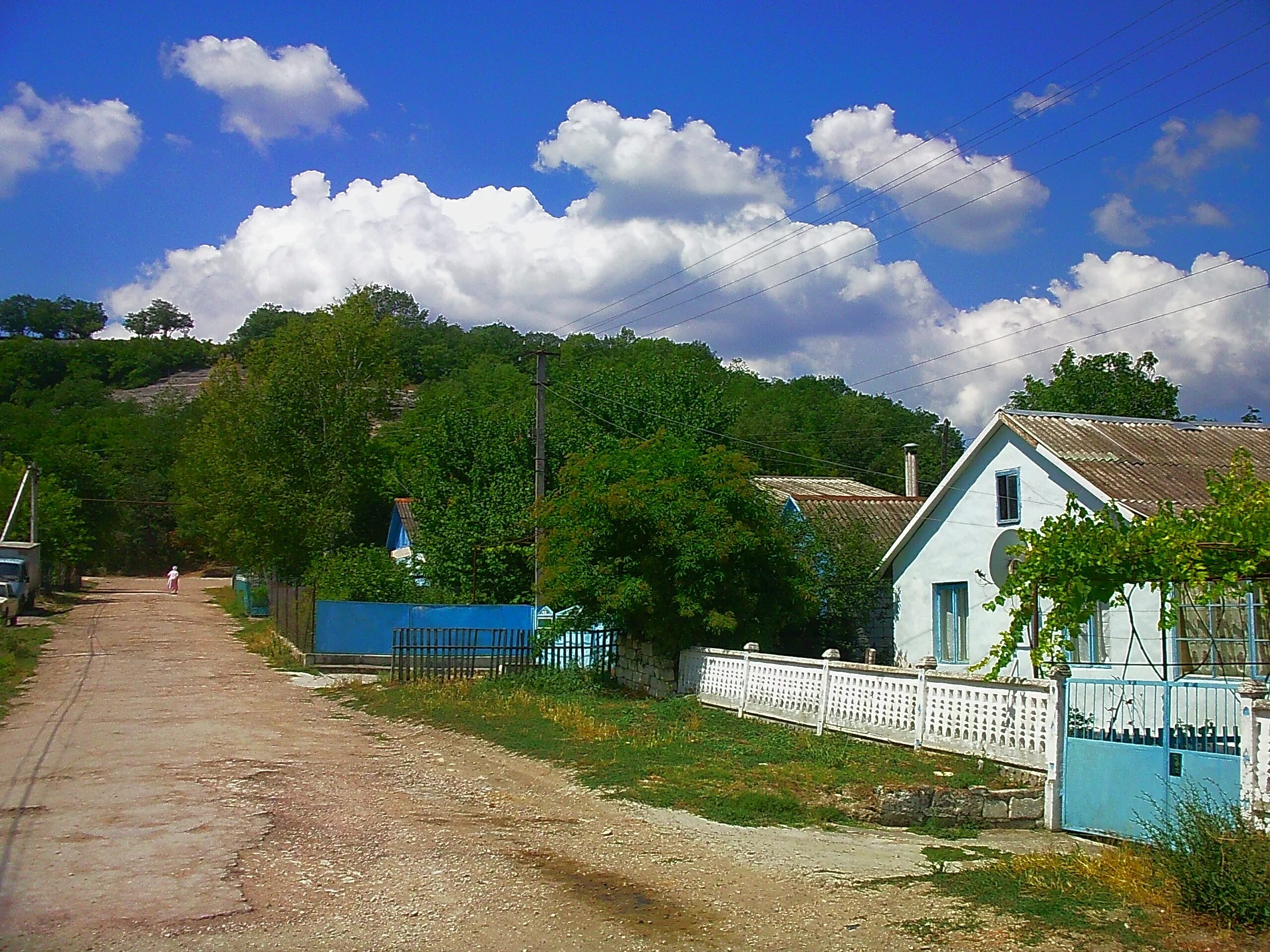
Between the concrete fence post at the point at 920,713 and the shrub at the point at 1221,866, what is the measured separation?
18.6 feet

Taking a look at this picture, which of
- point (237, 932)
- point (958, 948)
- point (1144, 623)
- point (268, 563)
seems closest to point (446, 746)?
point (237, 932)

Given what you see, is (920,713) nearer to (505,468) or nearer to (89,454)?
(505,468)

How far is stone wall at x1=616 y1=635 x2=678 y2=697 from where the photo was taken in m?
20.3

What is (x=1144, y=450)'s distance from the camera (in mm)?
20203

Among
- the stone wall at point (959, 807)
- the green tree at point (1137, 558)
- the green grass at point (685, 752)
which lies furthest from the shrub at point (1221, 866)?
the green grass at point (685, 752)

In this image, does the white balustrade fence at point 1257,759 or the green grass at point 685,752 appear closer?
the white balustrade fence at point 1257,759

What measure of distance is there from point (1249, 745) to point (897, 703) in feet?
18.3

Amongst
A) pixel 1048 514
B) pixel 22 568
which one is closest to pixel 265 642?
pixel 22 568

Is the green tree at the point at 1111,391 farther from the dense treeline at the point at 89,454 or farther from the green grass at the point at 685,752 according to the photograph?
the dense treeline at the point at 89,454

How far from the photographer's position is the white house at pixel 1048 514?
1747cm

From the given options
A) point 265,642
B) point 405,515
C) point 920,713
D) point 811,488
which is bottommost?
point 265,642

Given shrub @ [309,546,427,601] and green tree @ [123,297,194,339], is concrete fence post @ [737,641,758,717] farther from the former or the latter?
green tree @ [123,297,194,339]

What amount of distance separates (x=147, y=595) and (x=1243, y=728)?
57646 millimetres

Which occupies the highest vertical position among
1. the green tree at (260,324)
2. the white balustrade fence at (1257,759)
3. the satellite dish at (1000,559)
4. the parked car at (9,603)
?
the green tree at (260,324)
